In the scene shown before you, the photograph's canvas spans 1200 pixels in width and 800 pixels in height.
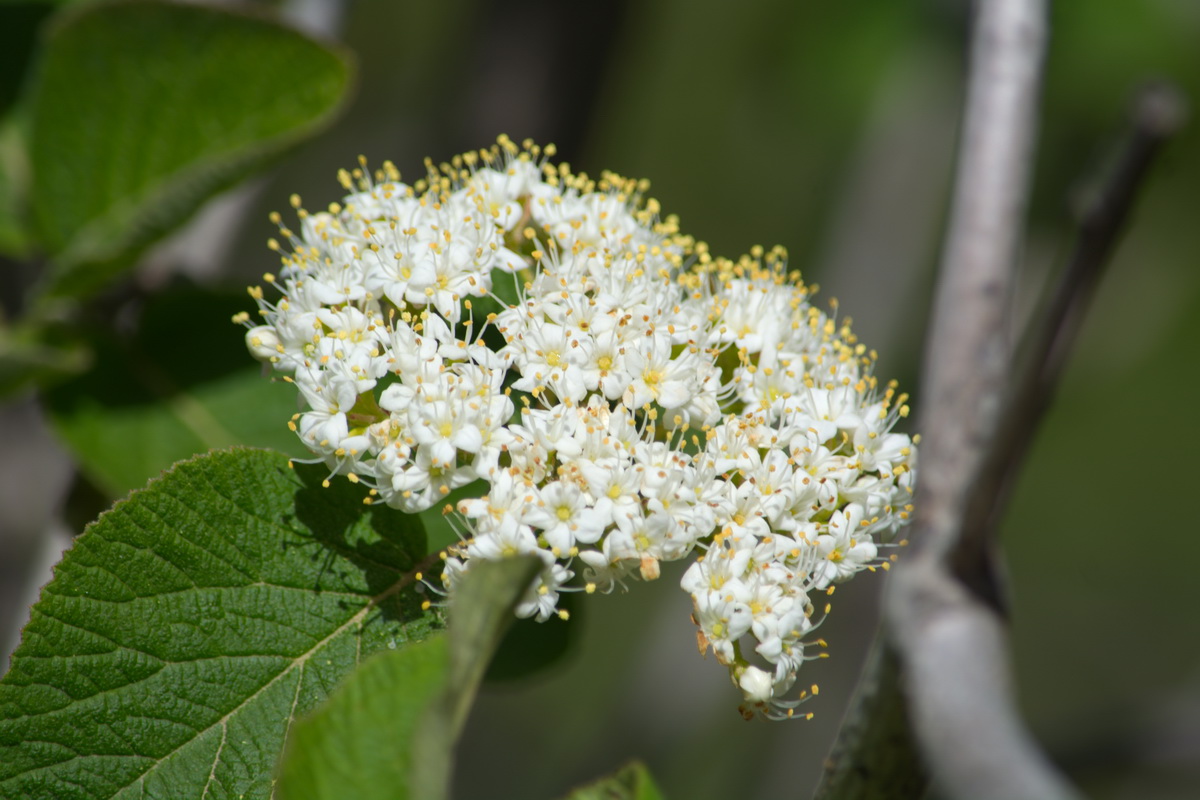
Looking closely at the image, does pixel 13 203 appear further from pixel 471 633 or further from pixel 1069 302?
pixel 1069 302

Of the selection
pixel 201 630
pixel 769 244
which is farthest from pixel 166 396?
pixel 769 244

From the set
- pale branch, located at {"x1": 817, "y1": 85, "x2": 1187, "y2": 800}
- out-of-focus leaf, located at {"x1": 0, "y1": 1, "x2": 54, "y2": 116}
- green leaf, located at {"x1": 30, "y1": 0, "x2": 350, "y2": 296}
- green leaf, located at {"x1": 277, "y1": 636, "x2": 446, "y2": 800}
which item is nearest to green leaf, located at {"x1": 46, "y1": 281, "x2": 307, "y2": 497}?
green leaf, located at {"x1": 30, "y1": 0, "x2": 350, "y2": 296}

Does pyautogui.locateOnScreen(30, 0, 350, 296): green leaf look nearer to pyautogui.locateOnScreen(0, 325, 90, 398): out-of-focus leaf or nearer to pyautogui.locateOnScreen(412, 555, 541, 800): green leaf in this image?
pyautogui.locateOnScreen(0, 325, 90, 398): out-of-focus leaf

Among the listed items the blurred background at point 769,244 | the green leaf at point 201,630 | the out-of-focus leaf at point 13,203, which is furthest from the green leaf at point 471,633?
the out-of-focus leaf at point 13,203

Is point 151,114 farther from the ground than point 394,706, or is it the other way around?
point 151,114

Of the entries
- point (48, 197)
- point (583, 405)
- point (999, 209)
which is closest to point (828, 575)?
point (583, 405)
